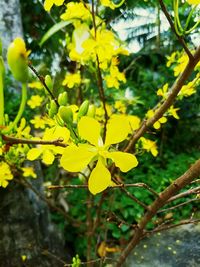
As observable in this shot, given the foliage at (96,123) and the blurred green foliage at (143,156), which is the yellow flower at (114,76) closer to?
the foliage at (96,123)

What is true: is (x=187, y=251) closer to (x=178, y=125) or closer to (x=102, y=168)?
(x=102, y=168)

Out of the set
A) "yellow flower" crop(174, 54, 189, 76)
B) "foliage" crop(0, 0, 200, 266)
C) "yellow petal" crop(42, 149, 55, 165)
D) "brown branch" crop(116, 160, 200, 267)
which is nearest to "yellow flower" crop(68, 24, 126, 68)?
"foliage" crop(0, 0, 200, 266)

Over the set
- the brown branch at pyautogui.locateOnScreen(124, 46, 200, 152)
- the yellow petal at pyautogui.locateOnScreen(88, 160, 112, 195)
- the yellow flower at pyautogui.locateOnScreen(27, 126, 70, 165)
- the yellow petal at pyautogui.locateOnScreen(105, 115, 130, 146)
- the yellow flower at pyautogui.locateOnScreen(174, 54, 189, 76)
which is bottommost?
the yellow petal at pyautogui.locateOnScreen(88, 160, 112, 195)

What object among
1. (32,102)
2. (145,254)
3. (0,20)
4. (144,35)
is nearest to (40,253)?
(145,254)

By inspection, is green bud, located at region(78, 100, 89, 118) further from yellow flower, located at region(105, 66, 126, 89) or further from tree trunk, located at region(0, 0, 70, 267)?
tree trunk, located at region(0, 0, 70, 267)

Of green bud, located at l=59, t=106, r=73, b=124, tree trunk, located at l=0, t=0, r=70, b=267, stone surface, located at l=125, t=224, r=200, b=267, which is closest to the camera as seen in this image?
green bud, located at l=59, t=106, r=73, b=124

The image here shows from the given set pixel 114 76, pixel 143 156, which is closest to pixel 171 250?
pixel 143 156
